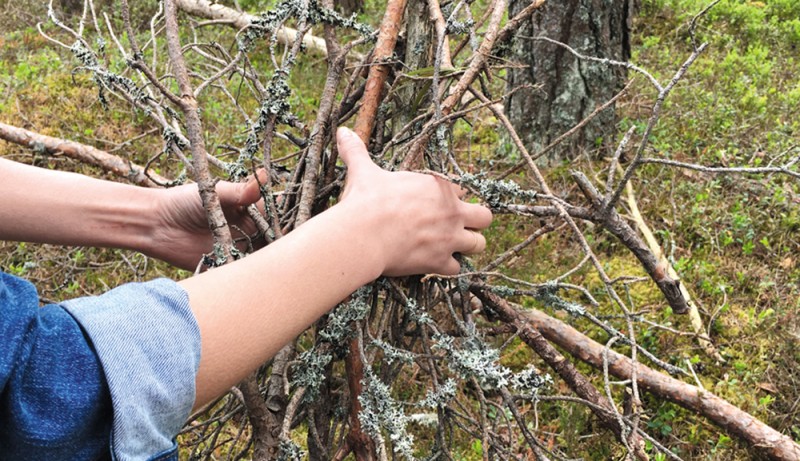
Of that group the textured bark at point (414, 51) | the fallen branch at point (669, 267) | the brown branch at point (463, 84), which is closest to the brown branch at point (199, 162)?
the brown branch at point (463, 84)

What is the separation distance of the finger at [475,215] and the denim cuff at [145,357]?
26.2 inches

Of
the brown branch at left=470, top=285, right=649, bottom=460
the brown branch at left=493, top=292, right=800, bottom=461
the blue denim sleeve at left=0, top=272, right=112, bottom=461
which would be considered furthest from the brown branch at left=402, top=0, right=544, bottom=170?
the blue denim sleeve at left=0, top=272, right=112, bottom=461

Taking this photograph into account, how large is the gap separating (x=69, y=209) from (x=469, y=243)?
931 mm

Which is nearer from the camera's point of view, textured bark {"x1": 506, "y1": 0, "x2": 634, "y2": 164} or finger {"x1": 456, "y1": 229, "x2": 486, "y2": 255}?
finger {"x1": 456, "y1": 229, "x2": 486, "y2": 255}

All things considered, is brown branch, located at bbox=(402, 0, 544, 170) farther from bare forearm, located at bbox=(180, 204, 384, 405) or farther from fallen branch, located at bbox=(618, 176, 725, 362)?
fallen branch, located at bbox=(618, 176, 725, 362)

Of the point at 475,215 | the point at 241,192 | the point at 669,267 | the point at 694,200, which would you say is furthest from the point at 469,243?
the point at 694,200

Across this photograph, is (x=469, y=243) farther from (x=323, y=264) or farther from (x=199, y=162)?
(x=199, y=162)

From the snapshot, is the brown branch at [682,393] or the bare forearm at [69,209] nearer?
the bare forearm at [69,209]

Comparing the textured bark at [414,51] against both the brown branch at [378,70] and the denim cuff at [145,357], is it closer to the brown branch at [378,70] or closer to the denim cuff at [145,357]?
the brown branch at [378,70]

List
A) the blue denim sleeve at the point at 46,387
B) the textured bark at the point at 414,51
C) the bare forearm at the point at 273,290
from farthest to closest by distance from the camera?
the textured bark at the point at 414,51 → the bare forearm at the point at 273,290 → the blue denim sleeve at the point at 46,387

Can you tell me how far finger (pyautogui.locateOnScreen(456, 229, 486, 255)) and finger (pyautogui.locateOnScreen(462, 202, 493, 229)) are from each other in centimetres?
2

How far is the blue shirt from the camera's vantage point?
2.56 feet

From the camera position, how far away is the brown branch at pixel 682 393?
1.99 meters

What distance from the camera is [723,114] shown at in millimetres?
3473
